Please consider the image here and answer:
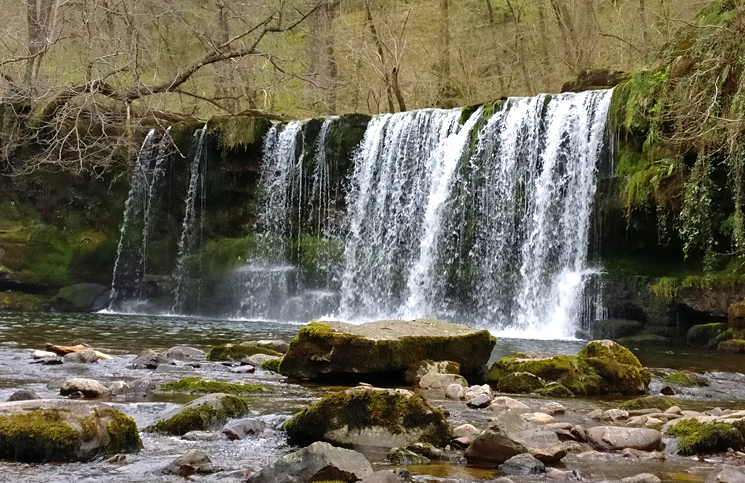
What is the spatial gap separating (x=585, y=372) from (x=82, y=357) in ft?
18.3

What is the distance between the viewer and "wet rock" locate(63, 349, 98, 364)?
29.4 ft

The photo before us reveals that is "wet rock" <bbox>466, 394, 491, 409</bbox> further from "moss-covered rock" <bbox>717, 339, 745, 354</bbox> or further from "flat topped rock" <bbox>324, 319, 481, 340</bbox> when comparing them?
"moss-covered rock" <bbox>717, 339, 745, 354</bbox>

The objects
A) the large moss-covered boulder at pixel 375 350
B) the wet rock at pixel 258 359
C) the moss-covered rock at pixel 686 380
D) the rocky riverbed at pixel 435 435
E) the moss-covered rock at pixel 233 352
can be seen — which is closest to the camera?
the rocky riverbed at pixel 435 435

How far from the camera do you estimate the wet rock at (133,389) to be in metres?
6.57

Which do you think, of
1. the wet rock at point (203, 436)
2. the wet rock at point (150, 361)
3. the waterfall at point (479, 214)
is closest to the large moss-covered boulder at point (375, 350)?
the wet rock at point (150, 361)

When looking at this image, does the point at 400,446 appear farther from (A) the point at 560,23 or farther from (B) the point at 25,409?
(A) the point at 560,23

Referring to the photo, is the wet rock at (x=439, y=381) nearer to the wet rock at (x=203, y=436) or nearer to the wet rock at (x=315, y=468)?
the wet rock at (x=203, y=436)

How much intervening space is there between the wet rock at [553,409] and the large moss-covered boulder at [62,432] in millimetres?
3231

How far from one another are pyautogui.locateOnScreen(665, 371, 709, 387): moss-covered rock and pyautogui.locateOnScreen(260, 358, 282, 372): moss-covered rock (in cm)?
430

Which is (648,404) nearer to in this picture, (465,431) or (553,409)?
(553,409)

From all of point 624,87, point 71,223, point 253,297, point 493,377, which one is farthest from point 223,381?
point 71,223

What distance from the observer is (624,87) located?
16.5 metres

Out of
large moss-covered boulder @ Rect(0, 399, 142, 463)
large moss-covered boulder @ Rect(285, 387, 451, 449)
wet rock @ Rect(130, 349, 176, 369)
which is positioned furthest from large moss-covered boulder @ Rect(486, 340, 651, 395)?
large moss-covered boulder @ Rect(0, 399, 142, 463)

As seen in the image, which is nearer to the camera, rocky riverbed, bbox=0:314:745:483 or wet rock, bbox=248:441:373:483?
wet rock, bbox=248:441:373:483
